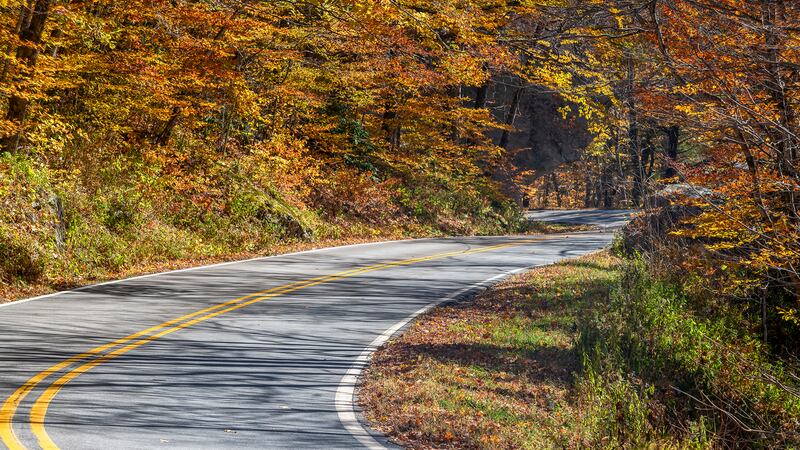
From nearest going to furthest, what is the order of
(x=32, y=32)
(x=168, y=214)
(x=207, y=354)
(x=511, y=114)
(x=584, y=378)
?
(x=584, y=378) → (x=207, y=354) → (x=32, y=32) → (x=168, y=214) → (x=511, y=114)

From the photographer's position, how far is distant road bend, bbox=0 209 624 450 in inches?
344

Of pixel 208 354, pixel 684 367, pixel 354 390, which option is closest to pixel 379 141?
pixel 684 367

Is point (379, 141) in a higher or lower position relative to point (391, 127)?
lower

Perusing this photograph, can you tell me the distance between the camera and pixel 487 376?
11969mm

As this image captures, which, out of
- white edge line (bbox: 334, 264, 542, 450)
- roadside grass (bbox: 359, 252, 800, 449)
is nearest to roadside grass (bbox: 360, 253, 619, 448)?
roadside grass (bbox: 359, 252, 800, 449)

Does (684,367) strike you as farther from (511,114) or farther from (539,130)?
(539,130)

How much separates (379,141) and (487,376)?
25403 mm

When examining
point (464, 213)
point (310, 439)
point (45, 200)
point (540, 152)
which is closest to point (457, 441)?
point (310, 439)

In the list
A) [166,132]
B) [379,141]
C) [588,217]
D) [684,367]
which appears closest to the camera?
[684,367]

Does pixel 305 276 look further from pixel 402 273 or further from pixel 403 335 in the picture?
pixel 403 335

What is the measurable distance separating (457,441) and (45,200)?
1330 centimetres

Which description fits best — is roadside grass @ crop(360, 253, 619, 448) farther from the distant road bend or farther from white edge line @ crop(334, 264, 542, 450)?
the distant road bend

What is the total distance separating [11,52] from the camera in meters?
18.1

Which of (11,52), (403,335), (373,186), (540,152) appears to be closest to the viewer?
(403,335)
